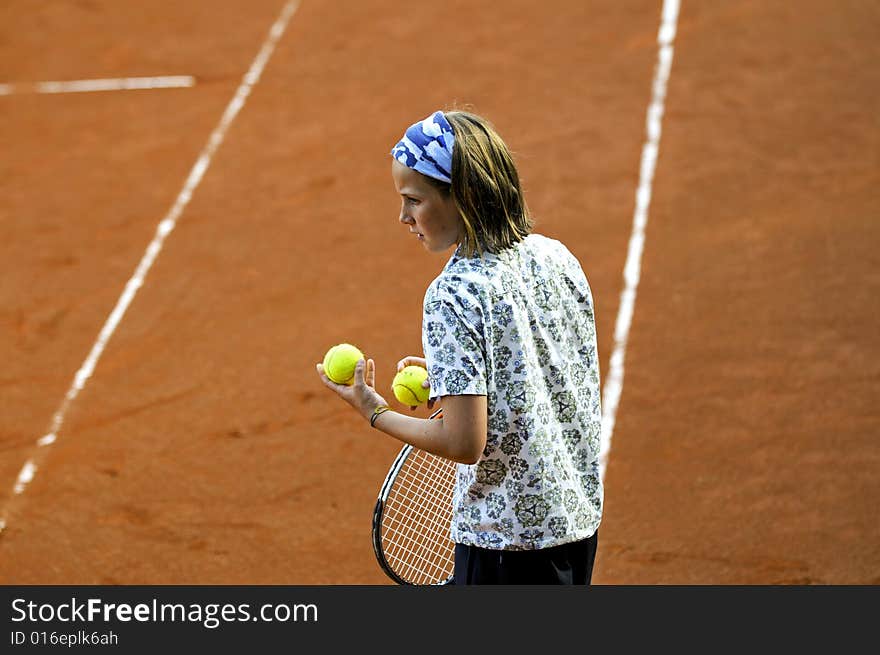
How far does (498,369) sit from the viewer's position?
2.40m

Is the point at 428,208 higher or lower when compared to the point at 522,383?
higher

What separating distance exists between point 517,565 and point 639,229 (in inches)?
188

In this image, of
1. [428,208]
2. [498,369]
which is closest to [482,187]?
[428,208]

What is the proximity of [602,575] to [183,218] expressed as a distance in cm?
434

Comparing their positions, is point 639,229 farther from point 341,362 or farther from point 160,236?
point 341,362

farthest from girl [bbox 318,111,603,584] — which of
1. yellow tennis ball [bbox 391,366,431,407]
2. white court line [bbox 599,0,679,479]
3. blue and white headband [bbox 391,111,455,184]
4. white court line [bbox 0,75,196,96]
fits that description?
white court line [bbox 0,75,196,96]

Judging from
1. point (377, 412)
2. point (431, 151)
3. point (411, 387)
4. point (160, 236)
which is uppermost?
point (431, 151)

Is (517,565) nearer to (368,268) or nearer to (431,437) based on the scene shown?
(431,437)

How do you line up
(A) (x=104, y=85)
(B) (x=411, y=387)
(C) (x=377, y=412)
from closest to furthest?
(C) (x=377, y=412), (B) (x=411, y=387), (A) (x=104, y=85)

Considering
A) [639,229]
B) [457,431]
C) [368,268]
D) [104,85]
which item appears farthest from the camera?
[104,85]

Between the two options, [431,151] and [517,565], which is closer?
[431,151]

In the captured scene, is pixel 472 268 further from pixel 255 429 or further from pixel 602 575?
pixel 255 429

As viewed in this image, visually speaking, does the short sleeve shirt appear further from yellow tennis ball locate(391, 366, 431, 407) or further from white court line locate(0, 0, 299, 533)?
white court line locate(0, 0, 299, 533)

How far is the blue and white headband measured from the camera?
2.38 metres
